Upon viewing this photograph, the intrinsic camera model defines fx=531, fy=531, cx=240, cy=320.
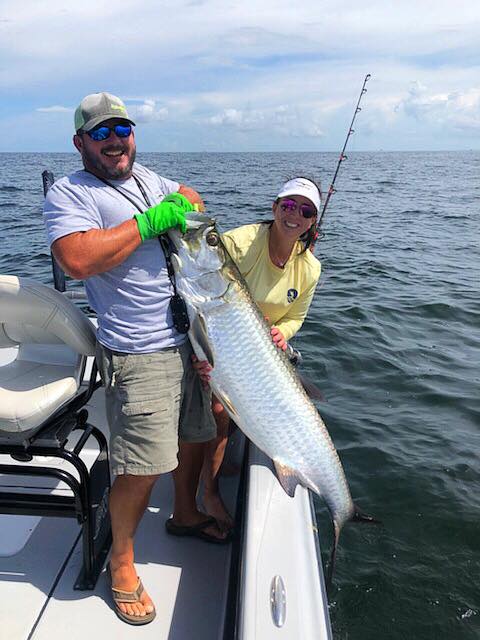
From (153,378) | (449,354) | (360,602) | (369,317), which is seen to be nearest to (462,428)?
(449,354)

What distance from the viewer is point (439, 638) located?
349 cm

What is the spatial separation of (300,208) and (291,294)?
1.77 feet

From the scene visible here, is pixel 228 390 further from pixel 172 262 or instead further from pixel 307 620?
pixel 307 620

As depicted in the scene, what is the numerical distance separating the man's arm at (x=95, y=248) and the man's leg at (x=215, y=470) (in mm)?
1326

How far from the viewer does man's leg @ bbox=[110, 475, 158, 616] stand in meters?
2.53

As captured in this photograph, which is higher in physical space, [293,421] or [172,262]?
[172,262]

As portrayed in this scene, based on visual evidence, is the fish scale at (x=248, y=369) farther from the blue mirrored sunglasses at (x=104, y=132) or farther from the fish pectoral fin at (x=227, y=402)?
the blue mirrored sunglasses at (x=104, y=132)

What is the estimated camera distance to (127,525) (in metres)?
2.58

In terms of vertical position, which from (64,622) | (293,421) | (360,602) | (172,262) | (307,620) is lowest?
(360,602)

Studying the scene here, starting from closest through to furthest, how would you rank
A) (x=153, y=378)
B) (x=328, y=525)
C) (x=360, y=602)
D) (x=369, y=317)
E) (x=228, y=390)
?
(x=153, y=378) < (x=228, y=390) < (x=360, y=602) < (x=328, y=525) < (x=369, y=317)

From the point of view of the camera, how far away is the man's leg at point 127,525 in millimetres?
2529

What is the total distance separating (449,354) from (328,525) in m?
4.10

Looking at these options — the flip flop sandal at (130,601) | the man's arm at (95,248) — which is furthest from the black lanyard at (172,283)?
the flip flop sandal at (130,601)

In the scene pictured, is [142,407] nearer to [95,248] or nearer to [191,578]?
[95,248]
